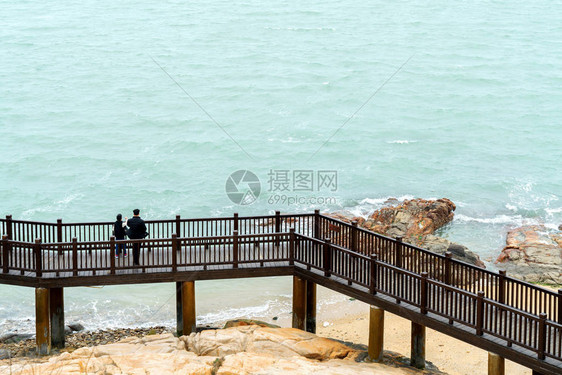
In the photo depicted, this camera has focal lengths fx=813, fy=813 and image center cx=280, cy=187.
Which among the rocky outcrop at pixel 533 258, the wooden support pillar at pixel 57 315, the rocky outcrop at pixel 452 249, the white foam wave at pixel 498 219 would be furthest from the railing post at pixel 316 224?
the white foam wave at pixel 498 219

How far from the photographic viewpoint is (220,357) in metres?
20.2

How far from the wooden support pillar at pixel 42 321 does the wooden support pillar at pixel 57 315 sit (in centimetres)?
41

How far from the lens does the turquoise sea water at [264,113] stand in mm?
46281

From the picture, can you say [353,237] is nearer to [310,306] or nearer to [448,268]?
[310,306]

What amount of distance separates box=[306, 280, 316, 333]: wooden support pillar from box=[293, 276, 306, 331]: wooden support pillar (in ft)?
0.84

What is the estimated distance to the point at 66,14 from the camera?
8956 centimetres

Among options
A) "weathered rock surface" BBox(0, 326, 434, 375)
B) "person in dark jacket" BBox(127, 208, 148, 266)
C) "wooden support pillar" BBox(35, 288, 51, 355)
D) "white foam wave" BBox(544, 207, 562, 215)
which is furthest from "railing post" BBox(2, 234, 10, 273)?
"white foam wave" BBox(544, 207, 562, 215)

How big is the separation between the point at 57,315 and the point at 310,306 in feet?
24.5

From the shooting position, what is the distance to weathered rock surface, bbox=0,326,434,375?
19.1m

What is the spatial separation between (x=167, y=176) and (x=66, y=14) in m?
44.8

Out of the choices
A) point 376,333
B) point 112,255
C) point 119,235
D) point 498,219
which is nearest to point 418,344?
point 376,333

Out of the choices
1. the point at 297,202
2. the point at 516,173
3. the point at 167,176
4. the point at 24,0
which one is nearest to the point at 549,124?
the point at 516,173

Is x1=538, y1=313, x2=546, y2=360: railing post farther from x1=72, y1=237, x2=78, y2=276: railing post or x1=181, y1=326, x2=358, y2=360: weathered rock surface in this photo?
x1=72, y1=237, x2=78, y2=276: railing post

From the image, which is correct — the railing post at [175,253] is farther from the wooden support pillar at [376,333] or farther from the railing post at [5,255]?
the wooden support pillar at [376,333]
